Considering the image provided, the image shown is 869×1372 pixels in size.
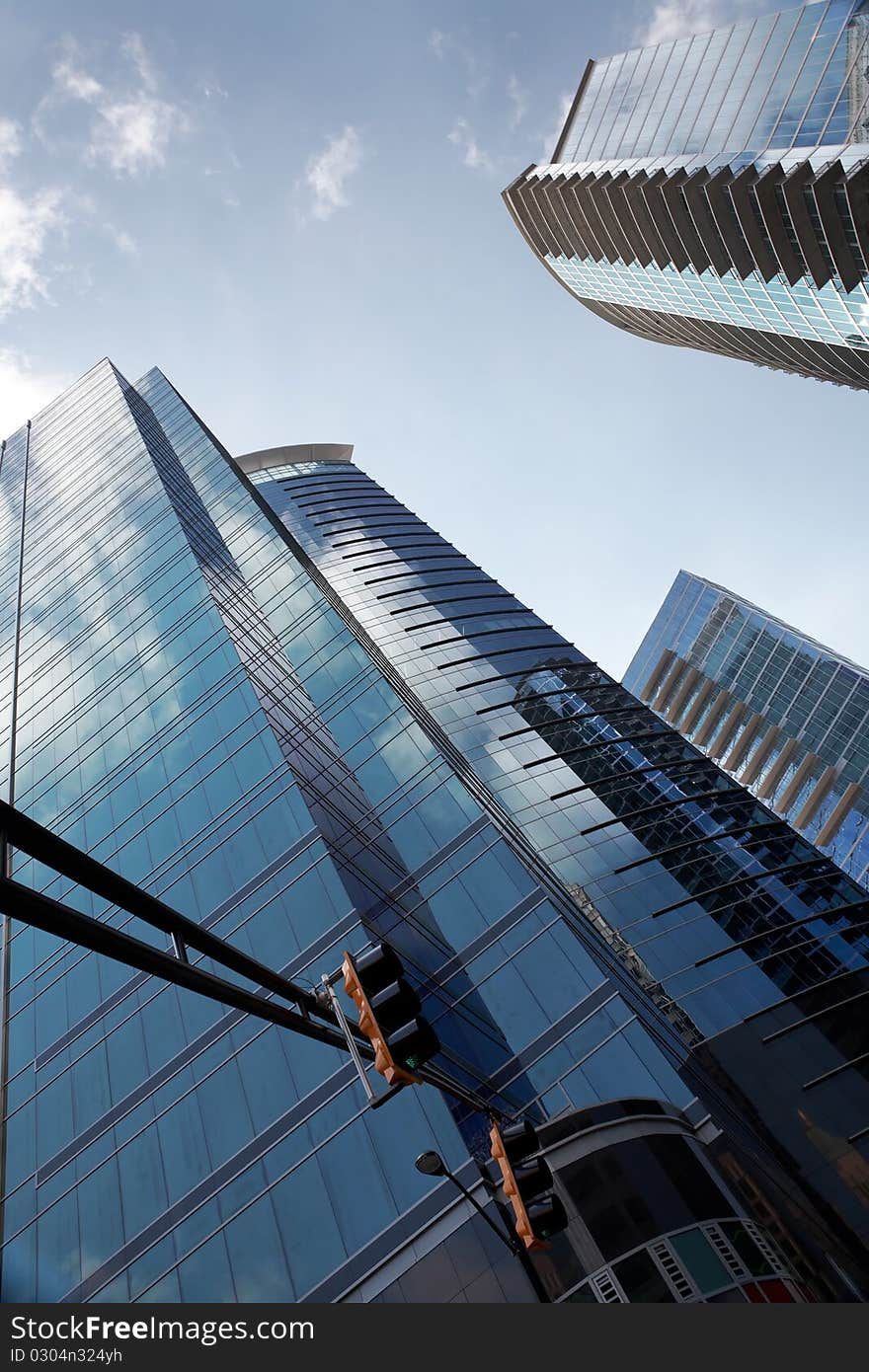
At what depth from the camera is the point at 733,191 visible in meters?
66.7

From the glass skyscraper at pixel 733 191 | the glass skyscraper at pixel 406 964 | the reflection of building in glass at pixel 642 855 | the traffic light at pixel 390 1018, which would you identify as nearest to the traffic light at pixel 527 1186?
the traffic light at pixel 390 1018

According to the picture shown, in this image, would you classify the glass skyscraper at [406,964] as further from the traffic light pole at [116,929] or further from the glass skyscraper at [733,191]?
the glass skyscraper at [733,191]

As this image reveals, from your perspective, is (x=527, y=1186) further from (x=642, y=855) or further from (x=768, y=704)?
(x=768, y=704)

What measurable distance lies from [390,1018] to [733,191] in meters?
76.5

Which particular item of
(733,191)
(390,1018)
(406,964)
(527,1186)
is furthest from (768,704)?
(390,1018)

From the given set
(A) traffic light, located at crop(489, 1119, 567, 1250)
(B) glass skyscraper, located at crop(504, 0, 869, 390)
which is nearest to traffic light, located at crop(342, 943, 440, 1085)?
(A) traffic light, located at crop(489, 1119, 567, 1250)

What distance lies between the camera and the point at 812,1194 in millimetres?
25719

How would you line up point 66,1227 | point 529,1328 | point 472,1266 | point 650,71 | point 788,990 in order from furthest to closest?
point 650,71 → point 788,990 → point 66,1227 → point 472,1266 → point 529,1328

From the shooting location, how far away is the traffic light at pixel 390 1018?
17.8 ft

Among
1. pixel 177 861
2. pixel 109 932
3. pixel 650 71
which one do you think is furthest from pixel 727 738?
pixel 109 932

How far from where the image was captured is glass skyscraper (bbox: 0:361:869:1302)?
1923cm

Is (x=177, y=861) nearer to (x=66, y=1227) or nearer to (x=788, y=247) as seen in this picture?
(x=66, y=1227)

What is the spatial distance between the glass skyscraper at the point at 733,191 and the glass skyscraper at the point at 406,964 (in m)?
38.2

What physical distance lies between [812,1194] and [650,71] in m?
112
